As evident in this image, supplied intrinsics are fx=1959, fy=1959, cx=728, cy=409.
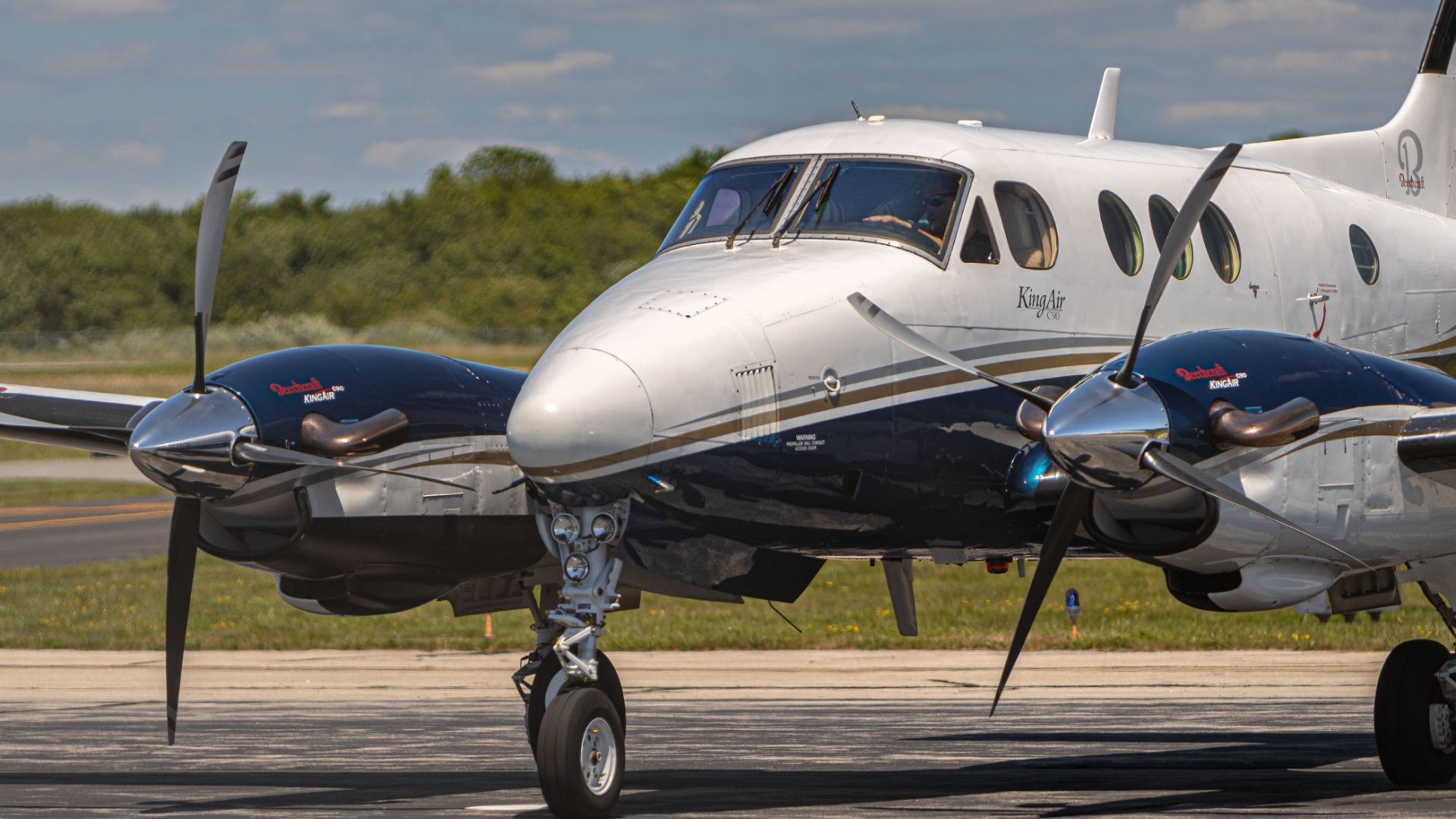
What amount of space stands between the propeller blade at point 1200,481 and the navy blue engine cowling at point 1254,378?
0.10 m

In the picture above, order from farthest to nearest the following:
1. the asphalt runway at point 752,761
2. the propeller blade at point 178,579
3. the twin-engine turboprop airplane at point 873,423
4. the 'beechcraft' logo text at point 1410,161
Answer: the 'beechcraft' logo text at point 1410,161, the propeller blade at point 178,579, the asphalt runway at point 752,761, the twin-engine turboprop airplane at point 873,423

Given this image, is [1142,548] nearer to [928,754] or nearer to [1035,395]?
[1035,395]

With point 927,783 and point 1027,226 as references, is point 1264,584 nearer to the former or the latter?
point 1027,226

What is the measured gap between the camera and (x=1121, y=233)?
13.0 metres

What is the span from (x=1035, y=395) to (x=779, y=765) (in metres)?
4.92

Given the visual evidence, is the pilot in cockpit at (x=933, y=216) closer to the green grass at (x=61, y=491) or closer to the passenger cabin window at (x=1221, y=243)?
the passenger cabin window at (x=1221, y=243)

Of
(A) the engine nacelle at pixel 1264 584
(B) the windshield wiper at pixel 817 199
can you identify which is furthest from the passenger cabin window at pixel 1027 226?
(A) the engine nacelle at pixel 1264 584

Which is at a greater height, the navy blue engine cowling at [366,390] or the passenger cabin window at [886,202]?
the passenger cabin window at [886,202]

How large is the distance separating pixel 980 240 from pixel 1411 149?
6.31 m

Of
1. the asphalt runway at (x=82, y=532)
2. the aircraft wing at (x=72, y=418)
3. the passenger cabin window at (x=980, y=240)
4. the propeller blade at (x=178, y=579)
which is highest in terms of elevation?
the passenger cabin window at (x=980, y=240)

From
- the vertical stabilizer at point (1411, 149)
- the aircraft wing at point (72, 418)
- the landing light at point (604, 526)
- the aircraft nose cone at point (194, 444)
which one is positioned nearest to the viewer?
the landing light at point (604, 526)

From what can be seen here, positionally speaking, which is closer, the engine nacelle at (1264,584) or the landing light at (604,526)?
the landing light at (604,526)

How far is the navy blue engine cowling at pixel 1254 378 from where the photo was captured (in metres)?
10.6

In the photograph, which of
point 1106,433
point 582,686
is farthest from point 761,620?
point 1106,433
